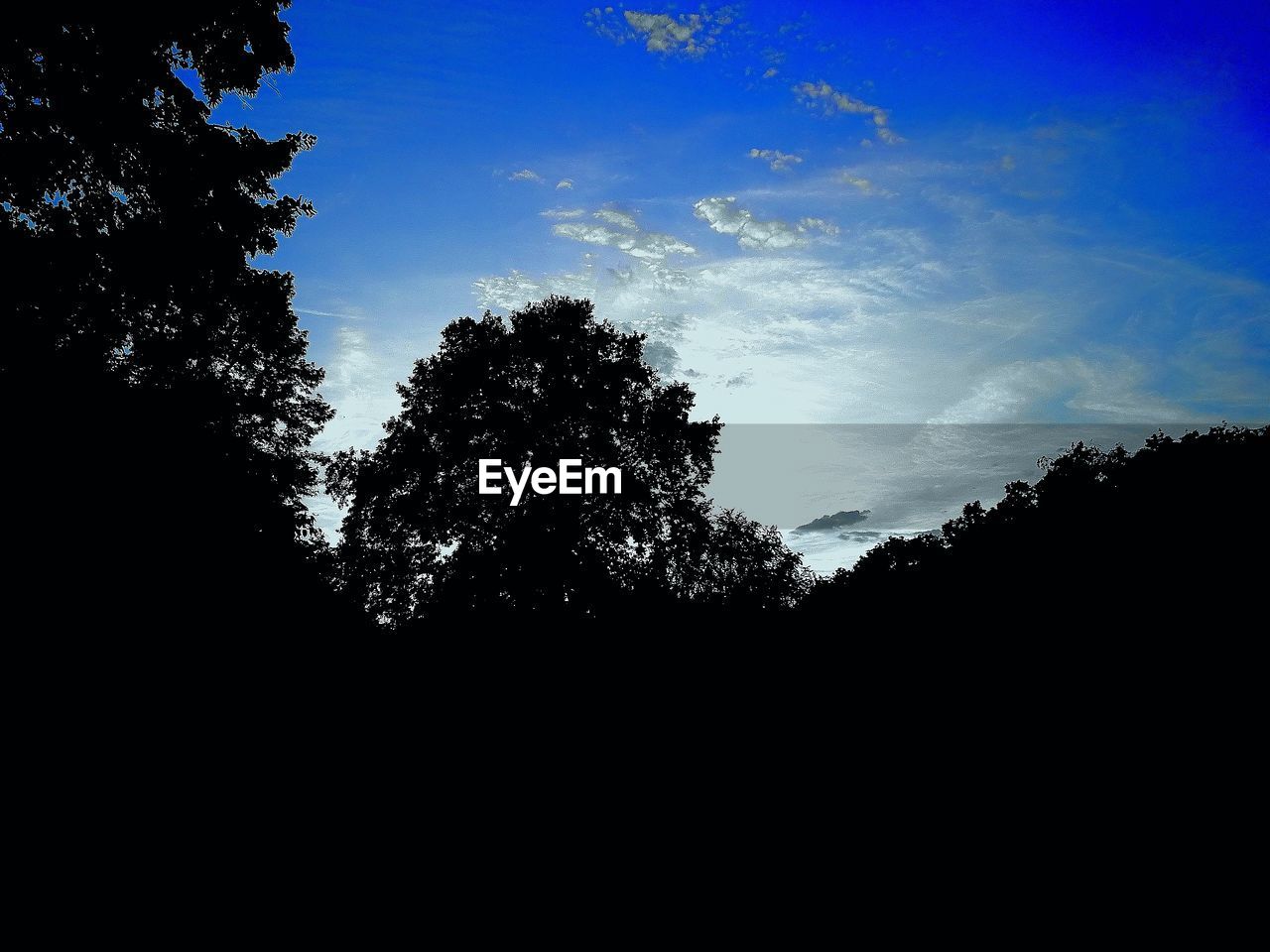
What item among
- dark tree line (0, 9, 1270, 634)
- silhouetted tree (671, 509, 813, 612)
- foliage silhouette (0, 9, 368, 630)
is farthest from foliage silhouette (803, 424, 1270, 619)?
foliage silhouette (0, 9, 368, 630)

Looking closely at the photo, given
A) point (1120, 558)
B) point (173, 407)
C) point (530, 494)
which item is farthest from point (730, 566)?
point (173, 407)

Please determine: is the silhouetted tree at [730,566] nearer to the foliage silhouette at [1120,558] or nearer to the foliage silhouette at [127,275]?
the foliage silhouette at [1120,558]

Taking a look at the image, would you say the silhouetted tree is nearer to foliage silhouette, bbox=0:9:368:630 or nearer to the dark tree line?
the dark tree line

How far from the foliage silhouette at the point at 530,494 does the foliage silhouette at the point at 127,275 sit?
972cm

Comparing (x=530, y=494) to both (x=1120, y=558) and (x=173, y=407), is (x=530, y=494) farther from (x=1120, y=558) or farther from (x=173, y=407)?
(x=1120, y=558)

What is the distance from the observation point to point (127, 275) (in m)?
9.07

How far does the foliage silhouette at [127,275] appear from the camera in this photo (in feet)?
25.4

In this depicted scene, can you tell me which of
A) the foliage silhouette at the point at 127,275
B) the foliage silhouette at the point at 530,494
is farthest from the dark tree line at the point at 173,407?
the foliage silhouette at the point at 530,494

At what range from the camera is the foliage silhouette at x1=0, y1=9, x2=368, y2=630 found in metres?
7.74

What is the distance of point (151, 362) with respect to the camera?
1230 cm

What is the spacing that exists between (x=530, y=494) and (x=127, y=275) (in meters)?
13.3

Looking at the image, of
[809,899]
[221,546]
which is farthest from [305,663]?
[809,899]

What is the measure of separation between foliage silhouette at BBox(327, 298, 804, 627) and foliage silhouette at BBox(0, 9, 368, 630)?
9723 millimetres

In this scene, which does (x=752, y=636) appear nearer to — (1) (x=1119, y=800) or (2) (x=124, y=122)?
(1) (x=1119, y=800)
